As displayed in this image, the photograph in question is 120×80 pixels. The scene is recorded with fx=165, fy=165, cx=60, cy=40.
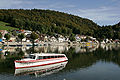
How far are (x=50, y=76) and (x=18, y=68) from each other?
12.4 meters

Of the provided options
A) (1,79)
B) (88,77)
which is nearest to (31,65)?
(1,79)

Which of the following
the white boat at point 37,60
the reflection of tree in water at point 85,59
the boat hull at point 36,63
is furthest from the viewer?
the reflection of tree in water at point 85,59

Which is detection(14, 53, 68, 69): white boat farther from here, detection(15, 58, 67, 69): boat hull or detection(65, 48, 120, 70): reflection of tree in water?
detection(65, 48, 120, 70): reflection of tree in water

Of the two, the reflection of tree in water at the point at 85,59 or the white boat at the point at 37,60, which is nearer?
the white boat at the point at 37,60

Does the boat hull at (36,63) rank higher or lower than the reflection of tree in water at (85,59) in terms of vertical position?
higher

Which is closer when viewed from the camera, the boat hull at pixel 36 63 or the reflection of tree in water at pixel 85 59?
the boat hull at pixel 36 63

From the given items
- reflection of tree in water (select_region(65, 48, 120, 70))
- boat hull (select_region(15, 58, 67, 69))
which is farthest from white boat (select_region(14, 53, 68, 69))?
reflection of tree in water (select_region(65, 48, 120, 70))

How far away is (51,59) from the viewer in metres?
61.6

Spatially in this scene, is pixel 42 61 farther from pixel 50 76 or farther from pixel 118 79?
pixel 118 79

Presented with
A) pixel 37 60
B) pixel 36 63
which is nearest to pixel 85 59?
pixel 37 60

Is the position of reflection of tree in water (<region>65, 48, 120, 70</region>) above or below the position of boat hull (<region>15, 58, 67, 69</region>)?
below

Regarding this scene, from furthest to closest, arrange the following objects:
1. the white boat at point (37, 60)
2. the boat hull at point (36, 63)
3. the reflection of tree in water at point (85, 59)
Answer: the reflection of tree in water at point (85, 59), the white boat at point (37, 60), the boat hull at point (36, 63)

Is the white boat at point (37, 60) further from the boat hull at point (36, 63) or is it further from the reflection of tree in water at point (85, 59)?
the reflection of tree in water at point (85, 59)

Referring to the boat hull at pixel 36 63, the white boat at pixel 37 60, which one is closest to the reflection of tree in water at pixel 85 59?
the boat hull at pixel 36 63
